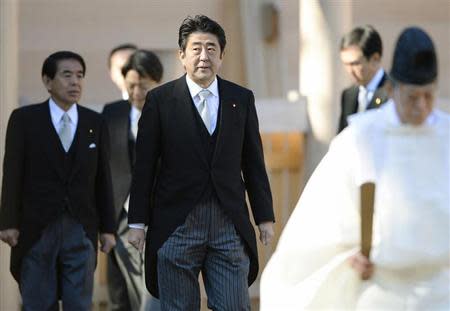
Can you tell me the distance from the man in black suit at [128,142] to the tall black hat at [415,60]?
143 inches

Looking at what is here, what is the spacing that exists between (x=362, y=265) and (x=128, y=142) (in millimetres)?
3834

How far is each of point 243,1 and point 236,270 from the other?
7.54 meters

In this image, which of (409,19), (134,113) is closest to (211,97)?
(134,113)

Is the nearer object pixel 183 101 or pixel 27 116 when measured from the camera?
pixel 183 101

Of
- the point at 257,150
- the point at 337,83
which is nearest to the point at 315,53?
the point at 337,83

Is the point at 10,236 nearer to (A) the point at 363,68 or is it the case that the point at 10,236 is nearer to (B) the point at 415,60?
(A) the point at 363,68

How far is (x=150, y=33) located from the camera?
14.1 m

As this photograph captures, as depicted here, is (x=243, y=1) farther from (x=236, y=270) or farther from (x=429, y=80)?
(x=429, y=80)

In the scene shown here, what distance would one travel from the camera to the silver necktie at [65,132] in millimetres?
8625

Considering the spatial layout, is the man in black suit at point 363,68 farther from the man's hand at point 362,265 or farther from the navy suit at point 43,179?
the man's hand at point 362,265

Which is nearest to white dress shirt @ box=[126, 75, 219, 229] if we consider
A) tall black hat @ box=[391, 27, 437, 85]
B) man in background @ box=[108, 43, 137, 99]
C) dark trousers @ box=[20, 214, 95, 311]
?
dark trousers @ box=[20, 214, 95, 311]

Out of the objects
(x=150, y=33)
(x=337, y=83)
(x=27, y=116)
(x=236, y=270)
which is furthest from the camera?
(x=150, y=33)

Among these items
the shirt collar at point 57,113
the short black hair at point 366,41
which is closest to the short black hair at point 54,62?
the shirt collar at point 57,113

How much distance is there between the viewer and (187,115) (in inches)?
290
